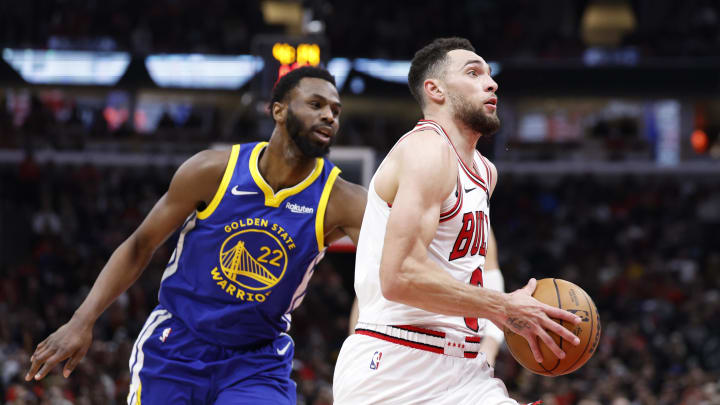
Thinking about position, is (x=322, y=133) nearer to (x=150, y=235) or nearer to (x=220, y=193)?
(x=220, y=193)

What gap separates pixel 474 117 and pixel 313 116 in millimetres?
1130

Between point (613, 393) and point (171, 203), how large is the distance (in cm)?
843

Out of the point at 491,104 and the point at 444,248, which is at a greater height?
the point at 491,104

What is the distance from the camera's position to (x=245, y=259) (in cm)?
391

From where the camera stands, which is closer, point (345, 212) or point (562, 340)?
point (562, 340)

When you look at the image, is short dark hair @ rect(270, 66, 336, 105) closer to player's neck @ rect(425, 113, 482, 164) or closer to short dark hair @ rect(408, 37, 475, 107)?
short dark hair @ rect(408, 37, 475, 107)

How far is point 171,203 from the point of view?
4.03 meters

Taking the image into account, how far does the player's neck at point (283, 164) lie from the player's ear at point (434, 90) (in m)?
0.97

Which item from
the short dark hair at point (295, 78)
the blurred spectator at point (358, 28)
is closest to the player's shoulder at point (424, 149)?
the short dark hair at point (295, 78)

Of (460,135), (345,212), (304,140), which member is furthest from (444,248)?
(304,140)

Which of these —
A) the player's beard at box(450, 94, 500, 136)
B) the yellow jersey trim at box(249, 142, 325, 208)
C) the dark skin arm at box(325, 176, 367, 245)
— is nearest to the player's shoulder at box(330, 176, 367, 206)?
the dark skin arm at box(325, 176, 367, 245)

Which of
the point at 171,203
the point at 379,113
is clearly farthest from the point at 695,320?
the point at 379,113

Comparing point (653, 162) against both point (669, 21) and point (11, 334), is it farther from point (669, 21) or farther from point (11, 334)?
point (11, 334)

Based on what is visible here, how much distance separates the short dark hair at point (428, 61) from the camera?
3.44 metres
